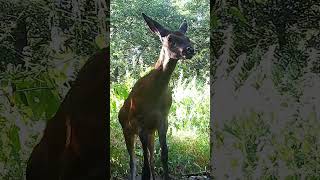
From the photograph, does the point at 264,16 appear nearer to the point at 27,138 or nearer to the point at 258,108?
the point at 258,108

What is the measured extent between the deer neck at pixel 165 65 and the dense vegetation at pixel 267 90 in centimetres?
24

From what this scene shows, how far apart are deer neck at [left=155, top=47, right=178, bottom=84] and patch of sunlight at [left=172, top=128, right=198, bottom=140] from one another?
0.96 ft

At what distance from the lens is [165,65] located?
2596 millimetres

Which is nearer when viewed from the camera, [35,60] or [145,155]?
[35,60]

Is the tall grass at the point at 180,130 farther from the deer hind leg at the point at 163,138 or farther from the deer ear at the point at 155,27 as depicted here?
the deer ear at the point at 155,27

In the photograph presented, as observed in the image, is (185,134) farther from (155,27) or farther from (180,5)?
(180,5)

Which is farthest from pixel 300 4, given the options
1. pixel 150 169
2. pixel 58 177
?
pixel 58 177

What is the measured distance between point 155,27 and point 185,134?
0.63m

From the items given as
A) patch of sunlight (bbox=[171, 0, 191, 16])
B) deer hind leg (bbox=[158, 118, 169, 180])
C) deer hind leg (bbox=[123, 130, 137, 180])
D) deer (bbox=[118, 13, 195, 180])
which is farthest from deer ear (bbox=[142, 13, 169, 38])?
deer hind leg (bbox=[123, 130, 137, 180])

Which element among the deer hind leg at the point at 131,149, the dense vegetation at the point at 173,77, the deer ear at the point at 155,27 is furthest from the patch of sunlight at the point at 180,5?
the deer hind leg at the point at 131,149

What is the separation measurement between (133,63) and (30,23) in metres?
0.60

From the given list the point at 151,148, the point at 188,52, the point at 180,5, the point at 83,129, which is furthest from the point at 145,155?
the point at 180,5

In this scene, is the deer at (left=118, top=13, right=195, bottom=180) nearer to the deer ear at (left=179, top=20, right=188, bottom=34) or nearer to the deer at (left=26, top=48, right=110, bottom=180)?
the deer ear at (left=179, top=20, right=188, bottom=34)

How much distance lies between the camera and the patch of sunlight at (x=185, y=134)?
8.52ft
